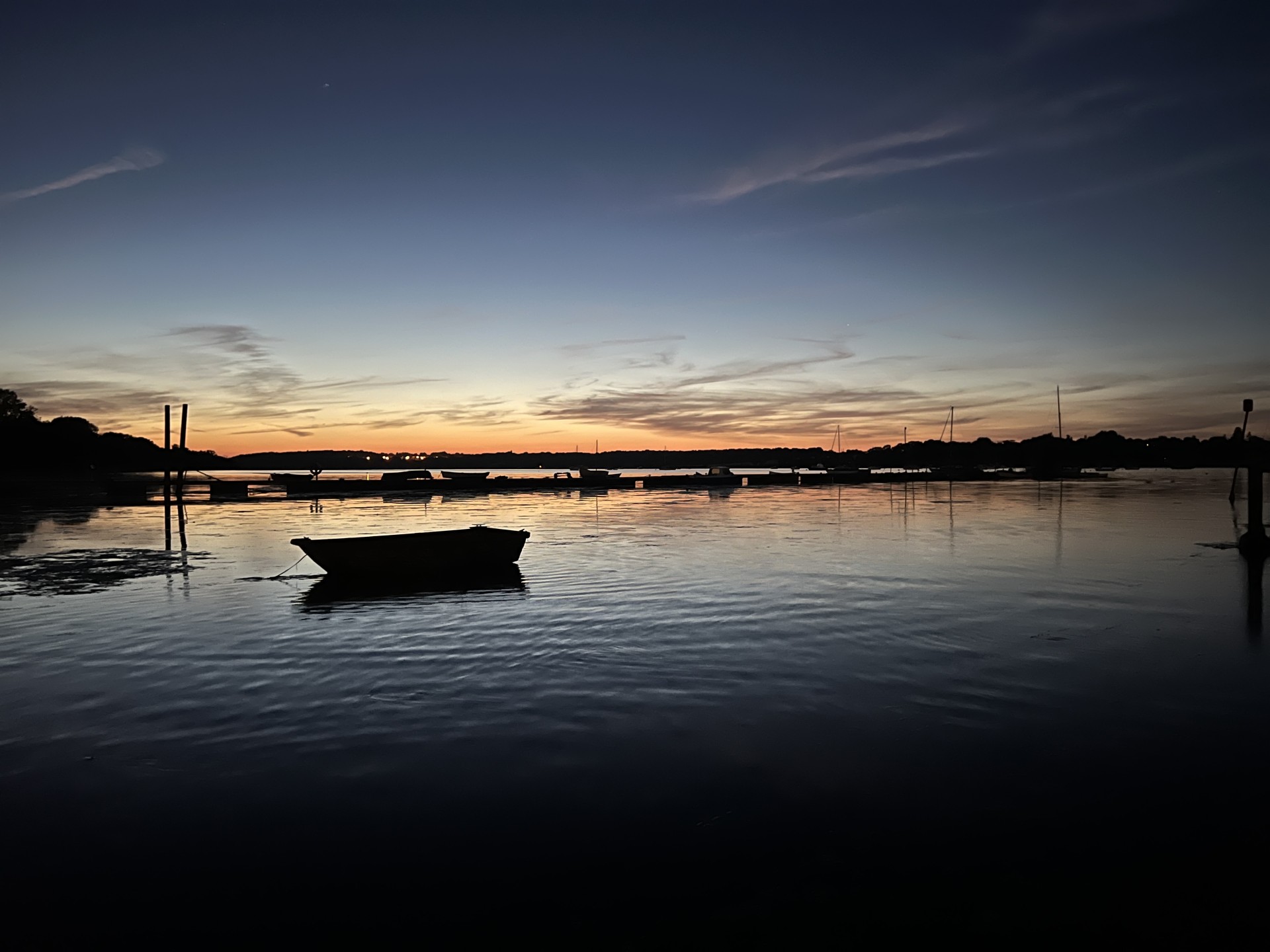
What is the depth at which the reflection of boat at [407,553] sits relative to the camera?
2175 centimetres

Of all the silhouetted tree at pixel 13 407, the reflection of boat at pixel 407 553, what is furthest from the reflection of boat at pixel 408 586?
the silhouetted tree at pixel 13 407

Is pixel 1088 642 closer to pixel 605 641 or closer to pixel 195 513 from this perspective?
pixel 605 641

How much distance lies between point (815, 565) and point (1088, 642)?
37.5 ft

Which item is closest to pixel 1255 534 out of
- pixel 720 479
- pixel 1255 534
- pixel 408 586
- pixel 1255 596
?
pixel 1255 534

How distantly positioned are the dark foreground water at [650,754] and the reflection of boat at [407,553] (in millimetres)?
1166

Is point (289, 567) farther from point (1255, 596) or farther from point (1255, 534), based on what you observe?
point (1255, 534)

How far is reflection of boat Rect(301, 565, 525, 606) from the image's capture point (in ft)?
66.2

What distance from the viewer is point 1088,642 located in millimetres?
14633

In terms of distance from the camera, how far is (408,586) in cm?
2194

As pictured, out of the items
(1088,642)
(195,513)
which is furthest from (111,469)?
(1088,642)

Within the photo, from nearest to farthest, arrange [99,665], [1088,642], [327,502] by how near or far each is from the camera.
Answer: [99,665] < [1088,642] < [327,502]

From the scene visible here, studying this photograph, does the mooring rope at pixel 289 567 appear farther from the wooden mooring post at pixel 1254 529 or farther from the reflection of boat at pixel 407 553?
the wooden mooring post at pixel 1254 529

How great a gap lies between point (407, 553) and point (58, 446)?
366 feet

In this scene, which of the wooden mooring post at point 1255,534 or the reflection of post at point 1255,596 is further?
the wooden mooring post at point 1255,534
